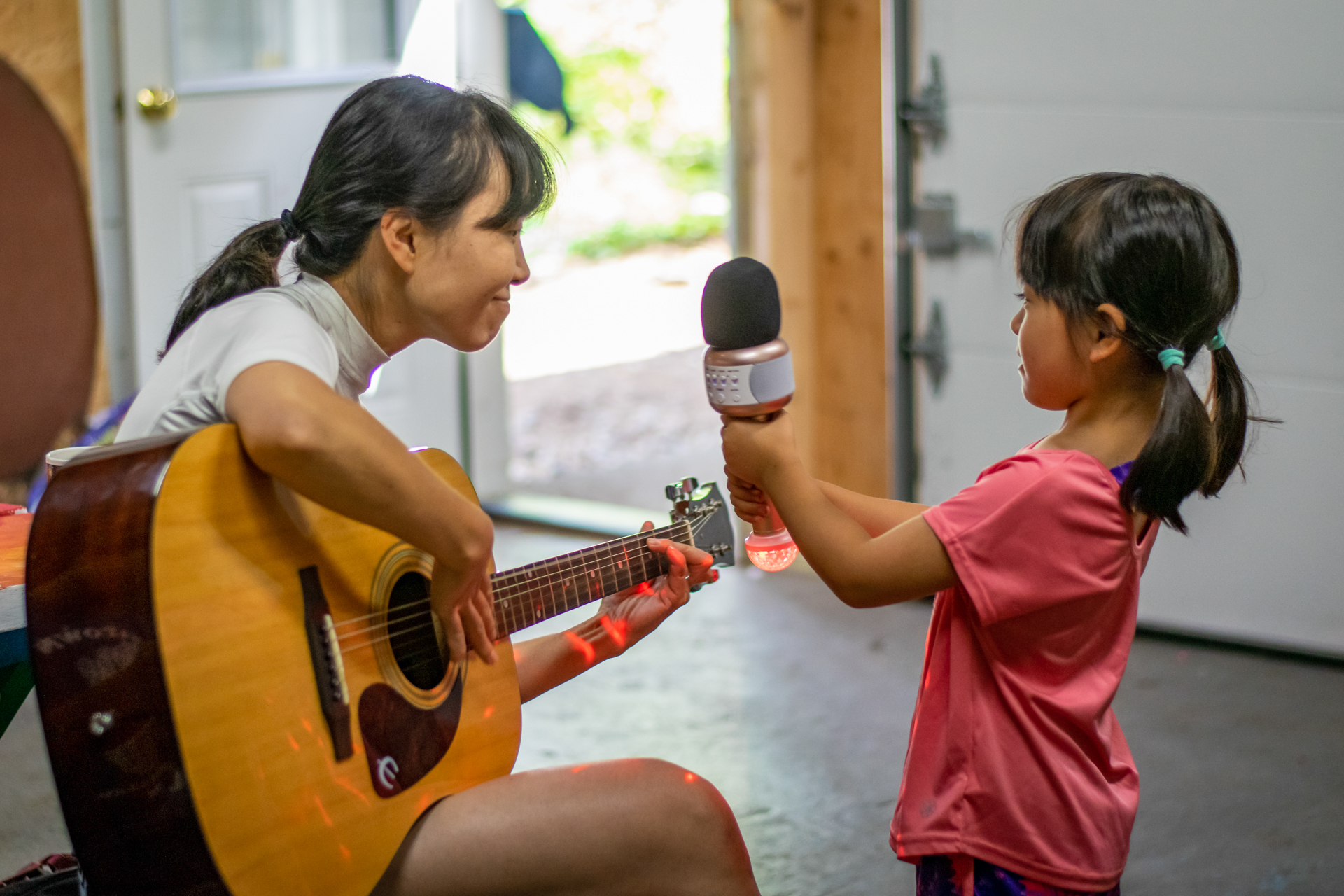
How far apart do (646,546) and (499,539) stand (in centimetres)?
257

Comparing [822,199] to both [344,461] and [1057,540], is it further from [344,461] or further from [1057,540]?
[344,461]

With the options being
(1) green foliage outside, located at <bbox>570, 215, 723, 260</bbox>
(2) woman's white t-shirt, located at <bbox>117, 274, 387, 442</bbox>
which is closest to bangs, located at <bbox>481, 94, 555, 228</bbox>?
(2) woman's white t-shirt, located at <bbox>117, 274, 387, 442</bbox>

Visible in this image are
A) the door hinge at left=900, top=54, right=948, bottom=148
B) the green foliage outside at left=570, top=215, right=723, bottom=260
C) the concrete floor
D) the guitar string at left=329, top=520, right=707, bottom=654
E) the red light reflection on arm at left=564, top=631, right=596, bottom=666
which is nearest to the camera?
the guitar string at left=329, top=520, right=707, bottom=654

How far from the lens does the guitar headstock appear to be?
1650 millimetres

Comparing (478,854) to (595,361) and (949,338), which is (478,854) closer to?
(949,338)

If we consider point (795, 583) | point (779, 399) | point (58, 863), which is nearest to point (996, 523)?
point (779, 399)

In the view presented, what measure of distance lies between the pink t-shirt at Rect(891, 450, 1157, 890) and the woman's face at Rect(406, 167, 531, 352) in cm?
56

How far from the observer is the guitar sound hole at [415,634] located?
4.41 ft

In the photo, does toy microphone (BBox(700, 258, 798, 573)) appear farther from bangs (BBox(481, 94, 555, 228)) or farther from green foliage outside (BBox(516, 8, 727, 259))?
green foliage outside (BBox(516, 8, 727, 259))

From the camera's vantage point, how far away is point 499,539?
13.5ft

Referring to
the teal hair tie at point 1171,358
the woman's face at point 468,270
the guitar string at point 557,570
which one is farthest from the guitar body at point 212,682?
the teal hair tie at point 1171,358

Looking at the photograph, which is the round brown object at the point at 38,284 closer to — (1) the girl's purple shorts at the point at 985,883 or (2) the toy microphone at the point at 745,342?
(2) the toy microphone at the point at 745,342

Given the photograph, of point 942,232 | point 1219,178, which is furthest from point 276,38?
point 1219,178

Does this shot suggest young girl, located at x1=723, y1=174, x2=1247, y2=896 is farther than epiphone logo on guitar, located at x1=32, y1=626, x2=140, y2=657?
Yes
